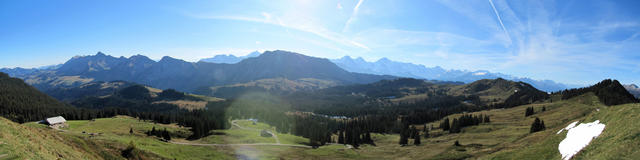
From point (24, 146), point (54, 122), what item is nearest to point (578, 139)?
point (24, 146)

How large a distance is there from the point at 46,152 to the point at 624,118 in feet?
226

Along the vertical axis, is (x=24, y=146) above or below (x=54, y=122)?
above

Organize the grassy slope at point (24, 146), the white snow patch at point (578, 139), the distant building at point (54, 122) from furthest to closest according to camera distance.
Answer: the distant building at point (54, 122)
the white snow patch at point (578, 139)
the grassy slope at point (24, 146)

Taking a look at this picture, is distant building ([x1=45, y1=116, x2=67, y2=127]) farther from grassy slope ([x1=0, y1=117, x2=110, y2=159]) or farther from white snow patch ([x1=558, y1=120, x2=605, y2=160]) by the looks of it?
white snow patch ([x1=558, y1=120, x2=605, y2=160])

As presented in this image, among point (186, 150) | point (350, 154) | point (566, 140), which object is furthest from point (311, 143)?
point (566, 140)

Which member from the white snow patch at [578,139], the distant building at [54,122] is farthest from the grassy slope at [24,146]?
the distant building at [54,122]

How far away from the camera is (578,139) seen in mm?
38875

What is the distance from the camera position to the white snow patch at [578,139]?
1395 inches

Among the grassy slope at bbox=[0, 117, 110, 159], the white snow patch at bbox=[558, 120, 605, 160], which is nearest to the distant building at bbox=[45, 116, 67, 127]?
the grassy slope at bbox=[0, 117, 110, 159]

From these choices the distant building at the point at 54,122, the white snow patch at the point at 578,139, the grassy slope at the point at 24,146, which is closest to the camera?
the grassy slope at the point at 24,146

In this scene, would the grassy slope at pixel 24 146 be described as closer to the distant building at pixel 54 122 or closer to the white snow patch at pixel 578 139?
the white snow patch at pixel 578 139

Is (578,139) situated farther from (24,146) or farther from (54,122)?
(54,122)

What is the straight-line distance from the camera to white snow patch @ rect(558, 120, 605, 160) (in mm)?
35438

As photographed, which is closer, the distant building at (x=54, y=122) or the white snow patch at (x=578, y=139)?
the white snow patch at (x=578, y=139)
